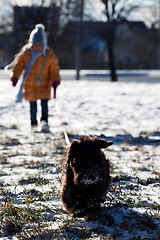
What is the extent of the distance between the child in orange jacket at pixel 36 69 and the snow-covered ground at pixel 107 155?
809 mm

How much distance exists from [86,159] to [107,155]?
7.89 feet

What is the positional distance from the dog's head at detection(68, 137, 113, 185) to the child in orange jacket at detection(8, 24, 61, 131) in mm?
4145

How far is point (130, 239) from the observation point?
8.00 feet

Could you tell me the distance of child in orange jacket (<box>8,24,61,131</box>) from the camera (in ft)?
22.2

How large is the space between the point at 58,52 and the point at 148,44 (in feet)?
53.7

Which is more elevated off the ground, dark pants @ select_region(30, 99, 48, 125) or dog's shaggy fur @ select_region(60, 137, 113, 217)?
dog's shaggy fur @ select_region(60, 137, 113, 217)

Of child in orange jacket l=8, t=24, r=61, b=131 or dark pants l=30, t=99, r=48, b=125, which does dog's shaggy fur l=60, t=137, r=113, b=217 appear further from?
dark pants l=30, t=99, r=48, b=125

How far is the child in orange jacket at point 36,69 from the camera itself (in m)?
6.77

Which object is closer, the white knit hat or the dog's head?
the dog's head

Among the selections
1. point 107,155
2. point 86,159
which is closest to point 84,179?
point 86,159

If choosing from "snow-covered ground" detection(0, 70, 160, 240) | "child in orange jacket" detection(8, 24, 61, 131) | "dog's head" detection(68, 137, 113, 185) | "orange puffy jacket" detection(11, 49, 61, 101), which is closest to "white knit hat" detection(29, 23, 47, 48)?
"child in orange jacket" detection(8, 24, 61, 131)

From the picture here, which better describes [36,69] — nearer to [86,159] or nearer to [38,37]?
[38,37]

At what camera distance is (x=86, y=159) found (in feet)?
8.89

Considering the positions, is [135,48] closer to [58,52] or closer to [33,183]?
[58,52]
